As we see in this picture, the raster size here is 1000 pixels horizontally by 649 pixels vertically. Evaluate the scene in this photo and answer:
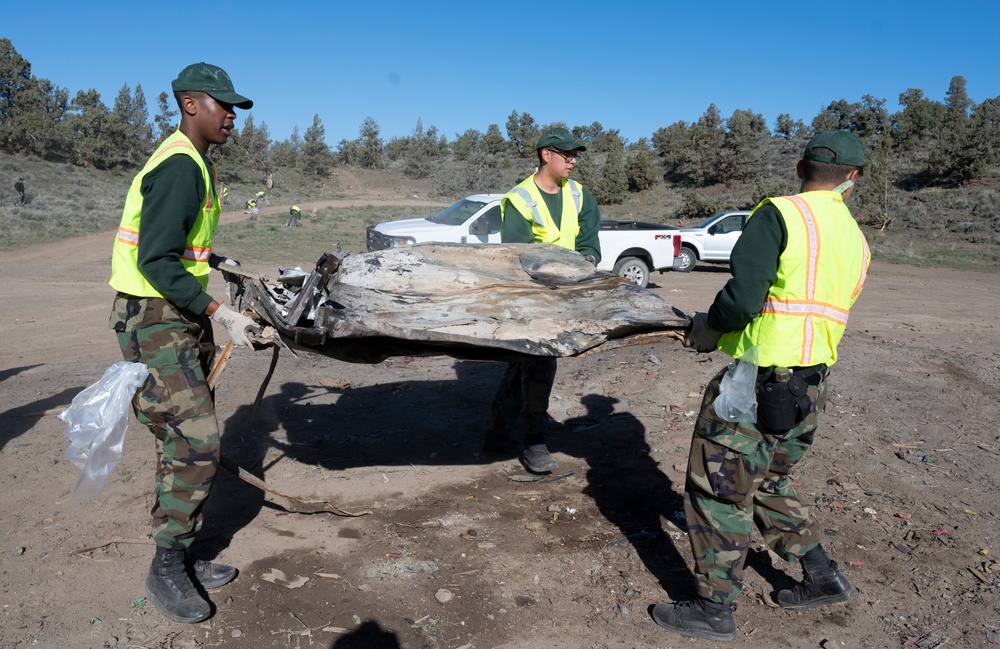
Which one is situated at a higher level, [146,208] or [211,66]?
[211,66]

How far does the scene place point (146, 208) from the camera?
9.18ft

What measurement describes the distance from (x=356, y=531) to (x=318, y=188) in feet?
159

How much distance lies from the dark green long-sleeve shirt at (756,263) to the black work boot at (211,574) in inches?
96.2

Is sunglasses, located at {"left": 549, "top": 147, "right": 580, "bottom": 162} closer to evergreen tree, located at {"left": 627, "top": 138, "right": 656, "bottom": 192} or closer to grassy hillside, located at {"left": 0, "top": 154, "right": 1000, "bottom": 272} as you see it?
grassy hillside, located at {"left": 0, "top": 154, "right": 1000, "bottom": 272}

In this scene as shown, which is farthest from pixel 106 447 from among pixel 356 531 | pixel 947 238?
pixel 947 238

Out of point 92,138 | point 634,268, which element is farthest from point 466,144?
point 634,268

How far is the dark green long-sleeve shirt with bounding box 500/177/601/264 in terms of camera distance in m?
4.57

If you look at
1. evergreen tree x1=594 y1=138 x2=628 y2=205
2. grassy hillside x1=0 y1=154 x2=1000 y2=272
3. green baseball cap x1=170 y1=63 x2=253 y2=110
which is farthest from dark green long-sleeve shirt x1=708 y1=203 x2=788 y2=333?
evergreen tree x1=594 y1=138 x2=628 y2=205

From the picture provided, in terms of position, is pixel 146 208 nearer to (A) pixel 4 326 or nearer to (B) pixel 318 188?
(A) pixel 4 326

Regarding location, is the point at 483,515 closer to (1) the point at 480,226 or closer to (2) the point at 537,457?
(2) the point at 537,457

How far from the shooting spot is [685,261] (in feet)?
59.1

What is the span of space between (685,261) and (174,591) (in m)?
16.3

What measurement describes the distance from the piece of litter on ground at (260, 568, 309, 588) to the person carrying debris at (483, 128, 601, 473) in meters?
1.69

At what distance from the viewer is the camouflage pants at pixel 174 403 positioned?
2975mm
